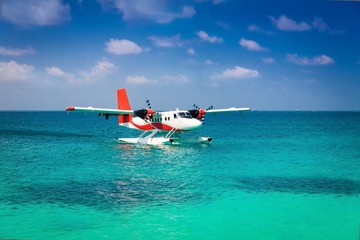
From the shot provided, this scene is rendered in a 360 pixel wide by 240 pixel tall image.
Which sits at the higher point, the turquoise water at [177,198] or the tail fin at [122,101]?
the tail fin at [122,101]

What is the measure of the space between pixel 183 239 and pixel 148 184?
5.10 metres

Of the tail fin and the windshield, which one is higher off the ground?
the tail fin

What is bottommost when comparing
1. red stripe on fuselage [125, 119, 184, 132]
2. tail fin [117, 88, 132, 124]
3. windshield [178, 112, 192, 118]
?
red stripe on fuselage [125, 119, 184, 132]

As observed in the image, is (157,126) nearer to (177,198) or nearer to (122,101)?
(122,101)

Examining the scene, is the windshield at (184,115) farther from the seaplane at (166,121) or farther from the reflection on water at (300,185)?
the reflection on water at (300,185)

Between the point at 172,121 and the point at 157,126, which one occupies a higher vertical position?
the point at 172,121

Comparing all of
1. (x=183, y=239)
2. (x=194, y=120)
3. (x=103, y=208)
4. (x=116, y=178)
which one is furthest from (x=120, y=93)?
(x=183, y=239)

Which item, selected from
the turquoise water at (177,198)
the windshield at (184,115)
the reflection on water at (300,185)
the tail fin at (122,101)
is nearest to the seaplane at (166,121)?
the windshield at (184,115)

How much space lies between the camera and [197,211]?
9.75 m

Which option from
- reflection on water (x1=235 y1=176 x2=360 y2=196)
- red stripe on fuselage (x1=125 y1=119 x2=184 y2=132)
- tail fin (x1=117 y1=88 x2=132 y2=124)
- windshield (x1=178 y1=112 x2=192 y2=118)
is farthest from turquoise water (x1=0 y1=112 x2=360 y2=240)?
tail fin (x1=117 y1=88 x2=132 y2=124)

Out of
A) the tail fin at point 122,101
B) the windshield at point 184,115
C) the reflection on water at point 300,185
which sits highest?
the tail fin at point 122,101

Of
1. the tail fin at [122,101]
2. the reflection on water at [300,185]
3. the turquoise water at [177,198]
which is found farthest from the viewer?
the tail fin at [122,101]

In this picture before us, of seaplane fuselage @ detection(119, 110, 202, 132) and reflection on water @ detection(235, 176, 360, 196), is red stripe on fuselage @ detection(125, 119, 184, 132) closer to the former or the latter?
seaplane fuselage @ detection(119, 110, 202, 132)

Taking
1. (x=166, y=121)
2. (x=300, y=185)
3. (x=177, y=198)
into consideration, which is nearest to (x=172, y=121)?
(x=166, y=121)
